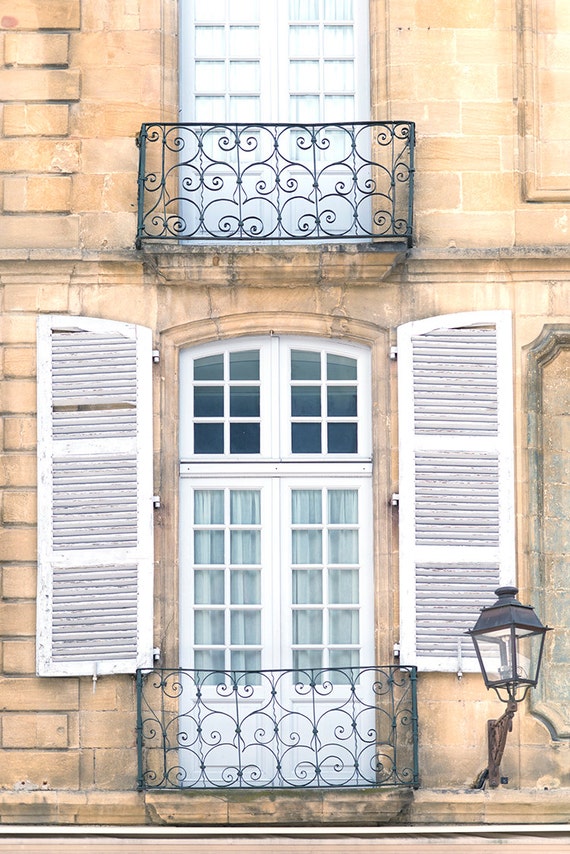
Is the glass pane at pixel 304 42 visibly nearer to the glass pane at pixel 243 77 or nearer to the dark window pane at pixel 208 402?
the glass pane at pixel 243 77

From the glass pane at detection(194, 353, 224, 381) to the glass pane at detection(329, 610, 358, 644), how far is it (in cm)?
157

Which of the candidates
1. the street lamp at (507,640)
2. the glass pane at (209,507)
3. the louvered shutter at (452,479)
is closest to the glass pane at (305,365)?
the louvered shutter at (452,479)

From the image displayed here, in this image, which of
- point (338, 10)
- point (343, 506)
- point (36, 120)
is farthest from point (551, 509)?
point (36, 120)

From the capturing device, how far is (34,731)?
13.5 m

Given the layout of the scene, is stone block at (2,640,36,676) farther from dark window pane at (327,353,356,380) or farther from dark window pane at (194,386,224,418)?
dark window pane at (327,353,356,380)

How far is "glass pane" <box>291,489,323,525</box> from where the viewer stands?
13.9m

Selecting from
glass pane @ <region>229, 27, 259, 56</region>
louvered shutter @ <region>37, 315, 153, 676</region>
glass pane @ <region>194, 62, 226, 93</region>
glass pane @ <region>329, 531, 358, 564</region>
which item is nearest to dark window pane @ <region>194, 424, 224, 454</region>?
louvered shutter @ <region>37, 315, 153, 676</region>

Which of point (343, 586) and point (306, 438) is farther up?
point (306, 438)

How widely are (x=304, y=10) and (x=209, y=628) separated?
12.6 feet

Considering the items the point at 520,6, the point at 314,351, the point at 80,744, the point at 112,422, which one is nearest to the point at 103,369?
the point at 112,422

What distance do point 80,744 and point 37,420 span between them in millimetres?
1896

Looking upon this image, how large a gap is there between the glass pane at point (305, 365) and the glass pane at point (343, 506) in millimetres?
704

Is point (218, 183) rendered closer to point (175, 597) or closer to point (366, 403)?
point (366, 403)

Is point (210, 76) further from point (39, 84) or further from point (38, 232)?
point (38, 232)
